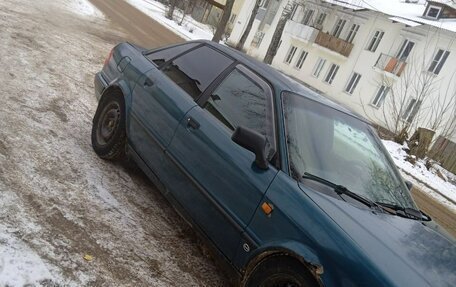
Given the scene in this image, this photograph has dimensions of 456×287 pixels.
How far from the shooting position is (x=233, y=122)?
3.59 meters

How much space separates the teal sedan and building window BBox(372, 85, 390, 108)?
26391 millimetres

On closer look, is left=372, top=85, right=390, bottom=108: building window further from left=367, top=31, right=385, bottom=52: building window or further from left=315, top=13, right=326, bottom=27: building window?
left=315, top=13, right=326, bottom=27: building window

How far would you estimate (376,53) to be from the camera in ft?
101

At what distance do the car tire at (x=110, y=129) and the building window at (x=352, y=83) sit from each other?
28563 mm

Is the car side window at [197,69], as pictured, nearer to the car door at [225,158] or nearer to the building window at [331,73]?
the car door at [225,158]

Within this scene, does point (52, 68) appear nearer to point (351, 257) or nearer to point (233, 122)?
point (233, 122)

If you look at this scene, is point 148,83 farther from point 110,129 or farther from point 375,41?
point 375,41

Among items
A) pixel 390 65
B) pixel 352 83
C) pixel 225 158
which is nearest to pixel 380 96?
pixel 390 65

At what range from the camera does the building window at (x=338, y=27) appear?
3462 cm

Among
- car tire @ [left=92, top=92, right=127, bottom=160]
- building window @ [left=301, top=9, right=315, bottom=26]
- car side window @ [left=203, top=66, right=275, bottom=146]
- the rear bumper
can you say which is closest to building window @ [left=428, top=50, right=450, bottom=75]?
building window @ [left=301, top=9, right=315, bottom=26]

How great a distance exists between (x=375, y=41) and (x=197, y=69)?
29685mm

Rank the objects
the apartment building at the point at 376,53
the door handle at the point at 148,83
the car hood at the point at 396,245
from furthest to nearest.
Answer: the apartment building at the point at 376,53
the door handle at the point at 148,83
the car hood at the point at 396,245

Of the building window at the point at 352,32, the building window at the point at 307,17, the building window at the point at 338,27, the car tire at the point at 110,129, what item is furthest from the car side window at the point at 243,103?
the building window at the point at 307,17

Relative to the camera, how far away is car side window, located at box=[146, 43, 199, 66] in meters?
4.71
